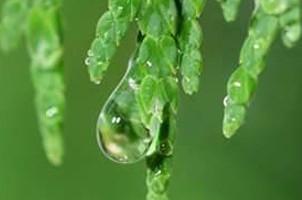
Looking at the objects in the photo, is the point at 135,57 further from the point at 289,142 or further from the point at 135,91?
the point at 289,142

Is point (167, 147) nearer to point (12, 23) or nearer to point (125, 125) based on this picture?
point (125, 125)

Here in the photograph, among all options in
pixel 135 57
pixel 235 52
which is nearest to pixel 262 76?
pixel 235 52

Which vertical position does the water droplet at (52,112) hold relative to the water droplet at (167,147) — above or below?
above

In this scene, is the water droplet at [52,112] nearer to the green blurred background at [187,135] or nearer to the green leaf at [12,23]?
the green leaf at [12,23]

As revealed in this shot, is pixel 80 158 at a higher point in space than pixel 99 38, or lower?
lower

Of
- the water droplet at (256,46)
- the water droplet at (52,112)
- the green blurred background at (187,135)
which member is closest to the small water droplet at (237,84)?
the water droplet at (256,46)

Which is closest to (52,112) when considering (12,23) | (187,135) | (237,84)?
(12,23)
